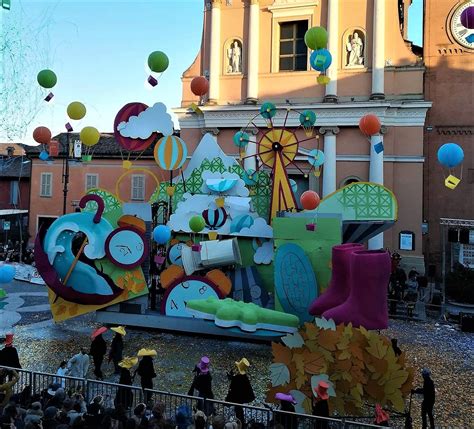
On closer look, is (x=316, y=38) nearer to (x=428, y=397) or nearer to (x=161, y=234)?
(x=161, y=234)

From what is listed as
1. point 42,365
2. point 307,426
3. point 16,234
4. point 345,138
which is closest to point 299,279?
point 307,426

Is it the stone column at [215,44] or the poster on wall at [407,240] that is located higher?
the stone column at [215,44]

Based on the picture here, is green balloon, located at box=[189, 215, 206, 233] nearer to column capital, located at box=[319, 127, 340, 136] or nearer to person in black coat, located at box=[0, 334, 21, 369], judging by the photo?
person in black coat, located at box=[0, 334, 21, 369]

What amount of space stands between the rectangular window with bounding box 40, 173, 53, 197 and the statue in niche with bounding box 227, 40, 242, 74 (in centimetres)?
1405

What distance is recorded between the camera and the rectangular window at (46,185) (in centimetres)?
3259

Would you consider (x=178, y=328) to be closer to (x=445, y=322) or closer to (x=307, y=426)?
(x=307, y=426)

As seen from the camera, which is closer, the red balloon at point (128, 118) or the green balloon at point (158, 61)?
the green balloon at point (158, 61)

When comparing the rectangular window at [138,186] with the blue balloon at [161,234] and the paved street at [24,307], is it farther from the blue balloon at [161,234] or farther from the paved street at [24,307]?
the blue balloon at [161,234]

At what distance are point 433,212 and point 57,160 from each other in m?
23.1

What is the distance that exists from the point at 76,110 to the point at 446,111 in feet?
58.9

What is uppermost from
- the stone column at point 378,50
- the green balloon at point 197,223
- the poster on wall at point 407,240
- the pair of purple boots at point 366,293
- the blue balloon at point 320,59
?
the stone column at point 378,50

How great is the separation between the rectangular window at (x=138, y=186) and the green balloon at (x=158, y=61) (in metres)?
17.5

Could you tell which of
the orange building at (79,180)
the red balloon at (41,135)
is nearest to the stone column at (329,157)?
the orange building at (79,180)

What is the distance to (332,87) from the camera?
24828 millimetres
